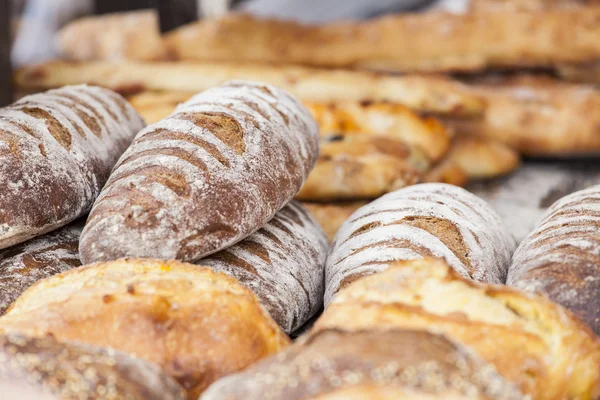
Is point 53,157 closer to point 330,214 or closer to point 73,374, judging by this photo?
point 73,374

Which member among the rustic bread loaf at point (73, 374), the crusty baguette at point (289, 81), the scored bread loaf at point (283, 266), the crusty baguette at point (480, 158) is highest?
the rustic bread loaf at point (73, 374)

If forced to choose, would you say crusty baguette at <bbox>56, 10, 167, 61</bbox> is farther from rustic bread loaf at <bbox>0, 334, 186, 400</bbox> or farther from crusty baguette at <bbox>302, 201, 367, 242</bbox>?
rustic bread loaf at <bbox>0, 334, 186, 400</bbox>

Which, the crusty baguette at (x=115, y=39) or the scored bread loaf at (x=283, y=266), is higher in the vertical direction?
the scored bread loaf at (x=283, y=266)

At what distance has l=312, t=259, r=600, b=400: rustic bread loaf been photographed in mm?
1035

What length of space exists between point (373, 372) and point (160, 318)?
1.37 ft

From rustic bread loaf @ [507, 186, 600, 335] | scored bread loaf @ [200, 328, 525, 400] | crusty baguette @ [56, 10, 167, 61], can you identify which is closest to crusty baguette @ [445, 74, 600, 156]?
crusty baguette @ [56, 10, 167, 61]

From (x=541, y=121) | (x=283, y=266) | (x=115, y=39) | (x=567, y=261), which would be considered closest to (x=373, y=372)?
(x=567, y=261)

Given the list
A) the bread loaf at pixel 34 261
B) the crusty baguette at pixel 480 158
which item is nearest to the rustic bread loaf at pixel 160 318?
the bread loaf at pixel 34 261

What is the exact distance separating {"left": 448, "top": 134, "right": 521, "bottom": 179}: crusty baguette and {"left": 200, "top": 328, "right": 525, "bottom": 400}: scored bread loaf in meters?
2.49

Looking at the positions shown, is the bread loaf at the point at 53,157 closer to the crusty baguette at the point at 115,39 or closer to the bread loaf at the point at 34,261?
the bread loaf at the point at 34,261

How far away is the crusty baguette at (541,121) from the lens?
3639 mm

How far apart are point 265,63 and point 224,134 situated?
225 cm

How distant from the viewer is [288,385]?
879 mm

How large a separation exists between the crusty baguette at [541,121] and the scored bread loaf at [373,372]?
2885mm
